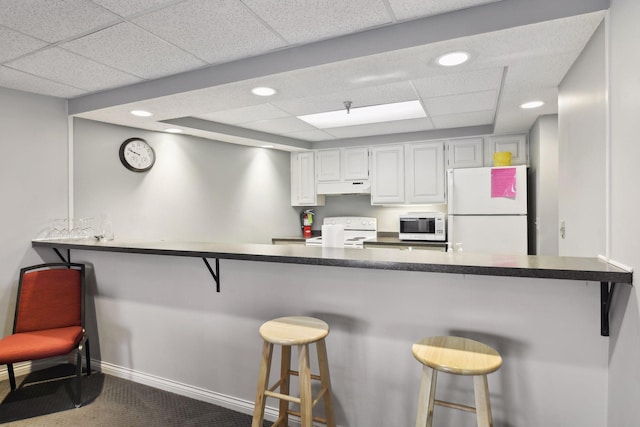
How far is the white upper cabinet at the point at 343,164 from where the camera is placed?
4.88 m

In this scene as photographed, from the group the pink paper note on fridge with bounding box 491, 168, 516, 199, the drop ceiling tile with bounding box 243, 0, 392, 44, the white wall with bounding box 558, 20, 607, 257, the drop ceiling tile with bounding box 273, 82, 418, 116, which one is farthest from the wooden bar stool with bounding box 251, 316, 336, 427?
the pink paper note on fridge with bounding box 491, 168, 516, 199

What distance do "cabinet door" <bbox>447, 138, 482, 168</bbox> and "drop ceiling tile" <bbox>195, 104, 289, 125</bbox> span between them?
2.05m

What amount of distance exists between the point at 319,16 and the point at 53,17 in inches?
51.5

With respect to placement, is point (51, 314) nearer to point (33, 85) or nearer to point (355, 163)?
point (33, 85)

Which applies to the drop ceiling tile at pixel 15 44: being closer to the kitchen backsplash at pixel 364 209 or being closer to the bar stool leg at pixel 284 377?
the bar stool leg at pixel 284 377

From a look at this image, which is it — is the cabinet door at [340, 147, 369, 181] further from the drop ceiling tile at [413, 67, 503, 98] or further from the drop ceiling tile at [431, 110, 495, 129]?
the drop ceiling tile at [413, 67, 503, 98]

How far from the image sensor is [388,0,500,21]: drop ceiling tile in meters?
1.68

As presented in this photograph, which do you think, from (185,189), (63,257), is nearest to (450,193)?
(185,189)

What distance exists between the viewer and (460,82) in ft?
8.87

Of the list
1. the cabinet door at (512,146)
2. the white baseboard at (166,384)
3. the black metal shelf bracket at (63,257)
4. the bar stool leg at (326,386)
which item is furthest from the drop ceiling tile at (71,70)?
the cabinet door at (512,146)

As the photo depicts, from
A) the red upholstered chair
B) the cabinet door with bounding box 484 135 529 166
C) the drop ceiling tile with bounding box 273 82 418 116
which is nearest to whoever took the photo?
the red upholstered chair

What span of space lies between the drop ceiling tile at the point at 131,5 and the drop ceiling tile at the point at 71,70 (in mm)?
688

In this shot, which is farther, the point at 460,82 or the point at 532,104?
the point at 532,104

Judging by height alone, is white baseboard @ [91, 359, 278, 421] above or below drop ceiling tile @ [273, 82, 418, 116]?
below
